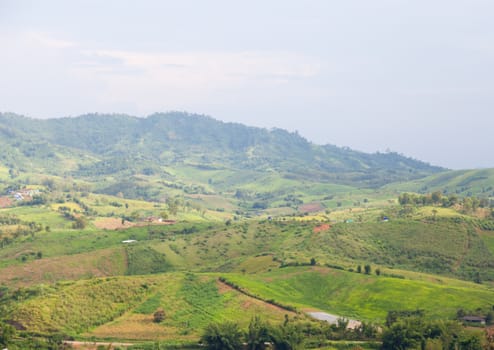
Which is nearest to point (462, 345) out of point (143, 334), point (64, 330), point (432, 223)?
point (143, 334)

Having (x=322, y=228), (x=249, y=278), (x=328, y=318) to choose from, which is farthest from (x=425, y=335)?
(x=322, y=228)

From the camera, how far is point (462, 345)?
236 feet

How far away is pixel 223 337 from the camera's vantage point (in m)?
76.4

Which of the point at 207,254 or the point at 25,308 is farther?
the point at 207,254

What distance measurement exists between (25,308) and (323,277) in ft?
177

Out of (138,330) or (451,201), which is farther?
(451,201)

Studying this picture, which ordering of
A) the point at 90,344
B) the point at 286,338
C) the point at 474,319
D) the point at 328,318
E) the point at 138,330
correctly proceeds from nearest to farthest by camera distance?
the point at 286,338 → the point at 90,344 → the point at 138,330 → the point at 474,319 → the point at 328,318

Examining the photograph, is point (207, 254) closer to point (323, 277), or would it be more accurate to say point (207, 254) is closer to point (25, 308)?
point (323, 277)

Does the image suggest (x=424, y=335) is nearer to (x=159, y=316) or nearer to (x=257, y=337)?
(x=257, y=337)

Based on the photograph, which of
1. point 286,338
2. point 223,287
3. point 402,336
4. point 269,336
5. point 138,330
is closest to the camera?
point 402,336

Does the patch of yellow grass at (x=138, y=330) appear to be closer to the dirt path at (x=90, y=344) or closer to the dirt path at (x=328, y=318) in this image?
the dirt path at (x=90, y=344)

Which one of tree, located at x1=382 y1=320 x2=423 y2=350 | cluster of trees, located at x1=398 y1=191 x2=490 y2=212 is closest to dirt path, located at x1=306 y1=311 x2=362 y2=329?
tree, located at x1=382 y1=320 x2=423 y2=350

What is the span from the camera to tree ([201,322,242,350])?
3007 inches

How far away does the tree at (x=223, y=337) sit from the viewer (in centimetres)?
7638
